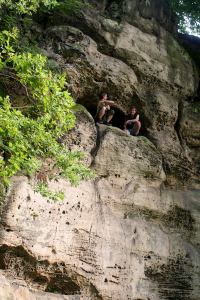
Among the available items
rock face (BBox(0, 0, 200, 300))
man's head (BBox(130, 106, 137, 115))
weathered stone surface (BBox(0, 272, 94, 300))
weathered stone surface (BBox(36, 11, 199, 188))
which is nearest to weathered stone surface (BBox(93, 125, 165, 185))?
rock face (BBox(0, 0, 200, 300))

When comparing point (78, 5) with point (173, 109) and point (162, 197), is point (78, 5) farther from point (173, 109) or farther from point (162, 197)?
point (162, 197)

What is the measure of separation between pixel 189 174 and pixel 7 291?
6694mm

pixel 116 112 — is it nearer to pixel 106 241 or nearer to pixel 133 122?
pixel 133 122

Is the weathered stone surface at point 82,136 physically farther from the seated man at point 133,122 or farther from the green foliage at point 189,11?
the green foliage at point 189,11

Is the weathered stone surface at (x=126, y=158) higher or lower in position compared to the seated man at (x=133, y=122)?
lower

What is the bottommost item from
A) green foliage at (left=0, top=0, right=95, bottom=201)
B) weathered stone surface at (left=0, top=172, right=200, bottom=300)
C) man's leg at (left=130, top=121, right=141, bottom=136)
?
weathered stone surface at (left=0, top=172, right=200, bottom=300)

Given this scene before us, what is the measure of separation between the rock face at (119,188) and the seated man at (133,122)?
1.55 ft

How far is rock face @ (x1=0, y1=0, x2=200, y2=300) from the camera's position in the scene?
6.81m

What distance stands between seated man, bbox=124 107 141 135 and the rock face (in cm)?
47

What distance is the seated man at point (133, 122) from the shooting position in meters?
10.0

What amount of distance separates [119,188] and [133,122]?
2522 mm

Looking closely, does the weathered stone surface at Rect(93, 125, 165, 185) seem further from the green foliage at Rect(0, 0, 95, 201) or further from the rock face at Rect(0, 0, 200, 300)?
the green foliage at Rect(0, 0, 95, 201)

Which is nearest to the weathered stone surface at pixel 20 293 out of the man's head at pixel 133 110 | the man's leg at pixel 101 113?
the man's leg at pixel 101 113

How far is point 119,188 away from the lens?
8.66 meters
